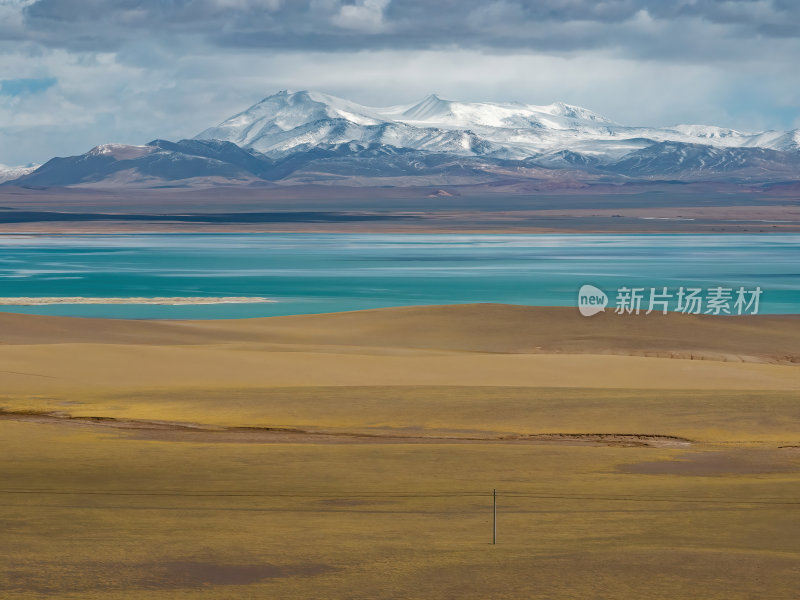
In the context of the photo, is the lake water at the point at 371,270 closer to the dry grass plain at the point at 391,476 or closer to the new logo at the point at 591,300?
the new logo at the point at 591,300

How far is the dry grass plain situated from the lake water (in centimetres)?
2409

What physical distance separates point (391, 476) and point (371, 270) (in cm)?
5922

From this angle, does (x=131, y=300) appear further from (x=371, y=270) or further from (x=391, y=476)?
(x=391, y=476)

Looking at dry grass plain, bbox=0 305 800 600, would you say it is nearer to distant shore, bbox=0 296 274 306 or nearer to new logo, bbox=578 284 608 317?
new logo, bbox=578 284 608 317

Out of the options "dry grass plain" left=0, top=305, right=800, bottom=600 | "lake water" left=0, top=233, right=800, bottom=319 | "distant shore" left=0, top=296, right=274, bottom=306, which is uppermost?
"dry grass plain" left=0, top=305, right=800, bottom=600

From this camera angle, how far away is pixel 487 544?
12.4 metres

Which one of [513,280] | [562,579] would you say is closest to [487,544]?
[562,579]

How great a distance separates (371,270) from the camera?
75.7 meters

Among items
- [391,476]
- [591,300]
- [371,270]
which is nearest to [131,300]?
[371,270]

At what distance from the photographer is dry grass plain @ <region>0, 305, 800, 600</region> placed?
36.4 ft

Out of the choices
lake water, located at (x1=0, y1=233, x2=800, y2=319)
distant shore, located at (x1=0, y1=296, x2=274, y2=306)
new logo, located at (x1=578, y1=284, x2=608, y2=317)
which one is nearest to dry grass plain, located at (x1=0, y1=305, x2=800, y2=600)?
new logo, located at (x1=578, y1=284, x2=608, y2=317)

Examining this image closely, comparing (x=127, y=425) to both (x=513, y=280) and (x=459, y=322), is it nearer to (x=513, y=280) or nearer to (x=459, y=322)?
(x=459, y=322)

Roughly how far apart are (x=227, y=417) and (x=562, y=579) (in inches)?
507

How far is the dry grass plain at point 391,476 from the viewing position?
11.1 m
